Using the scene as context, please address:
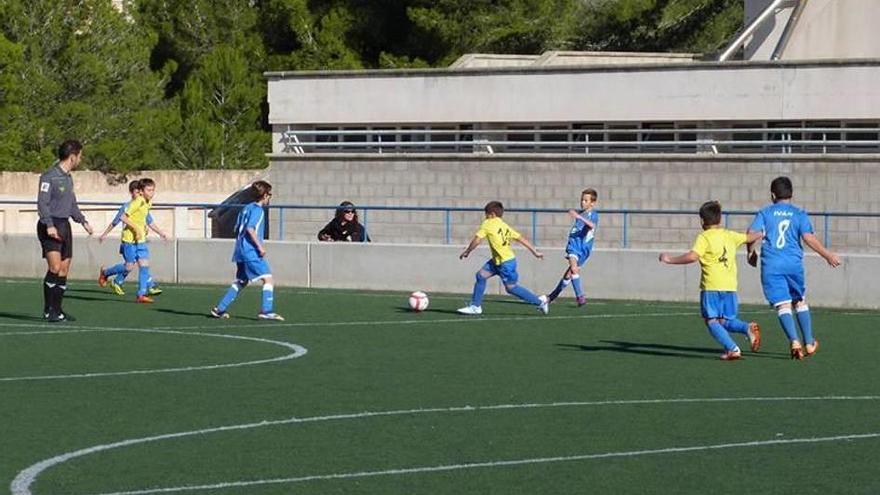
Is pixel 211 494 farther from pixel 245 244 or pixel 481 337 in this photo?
pixel 245 244

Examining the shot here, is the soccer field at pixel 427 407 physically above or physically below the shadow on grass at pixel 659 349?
below

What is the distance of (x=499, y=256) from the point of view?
20.8 metres

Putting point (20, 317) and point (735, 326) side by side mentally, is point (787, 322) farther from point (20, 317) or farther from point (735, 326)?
point (20, 317)

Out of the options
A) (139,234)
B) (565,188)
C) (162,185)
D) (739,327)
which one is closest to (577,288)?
(139,234)

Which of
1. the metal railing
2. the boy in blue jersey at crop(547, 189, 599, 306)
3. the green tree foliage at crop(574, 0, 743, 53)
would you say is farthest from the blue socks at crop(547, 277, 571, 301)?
the green tree foliage at crop(574, 0, 743, 53)

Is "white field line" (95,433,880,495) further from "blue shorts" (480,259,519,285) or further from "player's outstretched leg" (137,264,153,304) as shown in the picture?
"player's outstretched leg" (137,264,153,304)

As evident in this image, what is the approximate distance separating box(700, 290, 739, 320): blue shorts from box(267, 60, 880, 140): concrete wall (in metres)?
19.3

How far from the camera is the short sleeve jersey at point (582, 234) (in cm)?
2227

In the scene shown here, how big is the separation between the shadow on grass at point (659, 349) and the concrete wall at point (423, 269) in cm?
541

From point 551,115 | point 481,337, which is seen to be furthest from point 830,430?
point 551,115

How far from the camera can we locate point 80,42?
48.6 metres

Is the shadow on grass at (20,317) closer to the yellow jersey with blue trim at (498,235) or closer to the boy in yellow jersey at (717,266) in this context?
the yellow jersey with blue trim at (498,235)

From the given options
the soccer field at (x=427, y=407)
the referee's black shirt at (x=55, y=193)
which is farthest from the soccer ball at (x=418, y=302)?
the referee's black shirt at (x=55, y=193)

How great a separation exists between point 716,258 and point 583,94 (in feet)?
71.9
